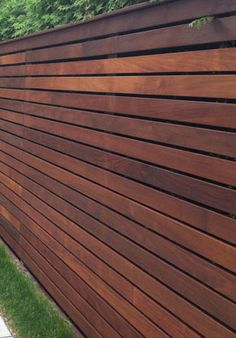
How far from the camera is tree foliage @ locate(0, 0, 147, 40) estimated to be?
159 inches

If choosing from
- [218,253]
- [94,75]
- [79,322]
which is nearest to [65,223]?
[79,322]

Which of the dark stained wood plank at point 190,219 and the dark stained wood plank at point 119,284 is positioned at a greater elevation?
the dark stained wood plank at point 190,219

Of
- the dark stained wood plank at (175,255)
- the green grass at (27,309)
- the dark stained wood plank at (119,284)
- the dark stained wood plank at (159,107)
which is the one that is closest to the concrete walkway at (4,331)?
the green grass at (27,309)

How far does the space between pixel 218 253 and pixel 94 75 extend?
1.71 m

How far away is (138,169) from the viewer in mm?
3092

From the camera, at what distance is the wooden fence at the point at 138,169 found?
2426 millimetres

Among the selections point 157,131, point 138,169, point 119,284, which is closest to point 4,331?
point 119,284

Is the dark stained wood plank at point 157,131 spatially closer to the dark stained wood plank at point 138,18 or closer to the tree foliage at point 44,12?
the dark stained wood plank at point 138,18

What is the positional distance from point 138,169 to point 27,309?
2.10 meters

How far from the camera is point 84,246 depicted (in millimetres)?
3932

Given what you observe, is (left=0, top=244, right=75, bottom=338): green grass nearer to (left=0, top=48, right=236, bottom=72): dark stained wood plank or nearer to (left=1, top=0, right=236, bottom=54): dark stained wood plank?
(left=0, top=48, right=236, bottom=72): dark stained wood plank

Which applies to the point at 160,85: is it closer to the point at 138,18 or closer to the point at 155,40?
the point at 155,40

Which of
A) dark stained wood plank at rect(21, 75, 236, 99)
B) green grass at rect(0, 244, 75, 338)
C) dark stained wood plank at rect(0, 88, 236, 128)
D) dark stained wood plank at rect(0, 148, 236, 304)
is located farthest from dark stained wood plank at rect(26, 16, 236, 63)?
green grass at rect(0, 244, 75, 338)

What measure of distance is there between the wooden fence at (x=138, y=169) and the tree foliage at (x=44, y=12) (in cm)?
21
